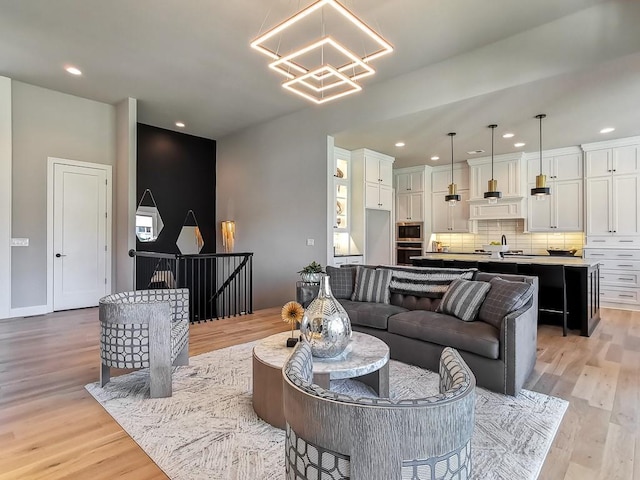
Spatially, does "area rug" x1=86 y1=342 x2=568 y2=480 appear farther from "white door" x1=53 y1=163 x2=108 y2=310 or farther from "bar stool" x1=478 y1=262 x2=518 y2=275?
"white door" x1=53 y1=163 x2=108 y2=310

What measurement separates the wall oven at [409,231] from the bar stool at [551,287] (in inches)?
137

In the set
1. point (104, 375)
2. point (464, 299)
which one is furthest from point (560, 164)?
point (104, 375)

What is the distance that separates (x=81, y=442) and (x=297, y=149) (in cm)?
505

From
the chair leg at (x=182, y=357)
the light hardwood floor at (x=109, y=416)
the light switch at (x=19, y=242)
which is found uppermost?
the light switch at (x=19, y=242)

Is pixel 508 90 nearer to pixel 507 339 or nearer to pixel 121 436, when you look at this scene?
pixel 507 339

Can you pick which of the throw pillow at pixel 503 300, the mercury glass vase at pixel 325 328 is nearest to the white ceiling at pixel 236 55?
the throw pillow at pixel 503 300

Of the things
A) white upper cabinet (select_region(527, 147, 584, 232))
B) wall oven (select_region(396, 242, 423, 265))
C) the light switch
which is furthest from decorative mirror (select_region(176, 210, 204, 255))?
white upper cabinet (select_region(527, 147, 584, 232))

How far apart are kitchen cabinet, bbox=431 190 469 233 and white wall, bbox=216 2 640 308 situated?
366 cm

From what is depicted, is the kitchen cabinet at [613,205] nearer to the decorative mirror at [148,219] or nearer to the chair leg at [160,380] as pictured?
the chair leg at [160,380]

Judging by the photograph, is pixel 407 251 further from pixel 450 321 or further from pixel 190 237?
pixel 450 321

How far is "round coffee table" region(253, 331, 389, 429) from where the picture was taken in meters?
2.10

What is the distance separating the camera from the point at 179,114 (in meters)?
6.36

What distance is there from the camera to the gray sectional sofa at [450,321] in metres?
2.73

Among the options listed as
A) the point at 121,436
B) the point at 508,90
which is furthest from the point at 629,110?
the point at 121,436
